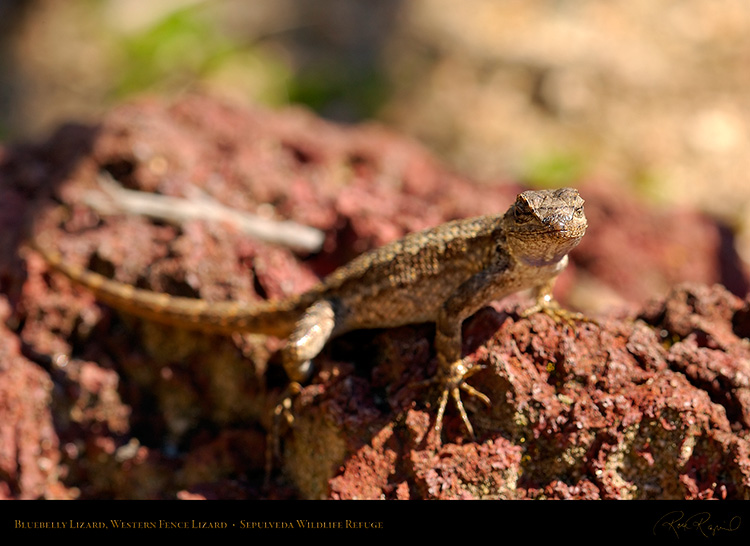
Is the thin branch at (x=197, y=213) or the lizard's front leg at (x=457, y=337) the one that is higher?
the lizard's front leg at (x=457, y=337)

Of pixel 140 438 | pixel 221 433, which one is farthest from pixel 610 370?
pixel 140 438

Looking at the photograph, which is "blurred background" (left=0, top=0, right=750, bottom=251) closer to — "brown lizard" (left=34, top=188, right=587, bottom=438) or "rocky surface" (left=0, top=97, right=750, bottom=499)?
"rocky surface" (left=0, top=97, right=750, bottom=499)

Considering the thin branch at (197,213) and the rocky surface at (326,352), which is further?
the thin branch at (197,213)

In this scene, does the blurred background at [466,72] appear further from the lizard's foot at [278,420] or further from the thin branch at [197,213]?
the lizard's foot at [278,420]

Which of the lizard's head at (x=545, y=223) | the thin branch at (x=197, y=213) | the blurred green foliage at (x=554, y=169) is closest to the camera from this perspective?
the lizard's head at (x=545, y=223)

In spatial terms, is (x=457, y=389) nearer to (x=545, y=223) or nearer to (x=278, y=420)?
(x=545, y=223)

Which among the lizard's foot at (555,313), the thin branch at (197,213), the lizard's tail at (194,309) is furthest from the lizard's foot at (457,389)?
the thin branch at (197,213)

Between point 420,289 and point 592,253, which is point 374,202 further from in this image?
point 592,253

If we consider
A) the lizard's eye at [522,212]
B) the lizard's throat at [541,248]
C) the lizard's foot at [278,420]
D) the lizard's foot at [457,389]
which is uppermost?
the lizard's eye at [522,212]

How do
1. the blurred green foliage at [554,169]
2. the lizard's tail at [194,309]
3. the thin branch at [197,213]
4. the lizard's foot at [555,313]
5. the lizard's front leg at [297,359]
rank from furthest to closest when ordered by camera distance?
1. the blurred green foliage at [554,169]
2. the thin branch at [197,213]
3. the lizard's tail at [194,309]
4. the lizard's front leg at [297,359]
5. the lizard's foot at [555,313]
